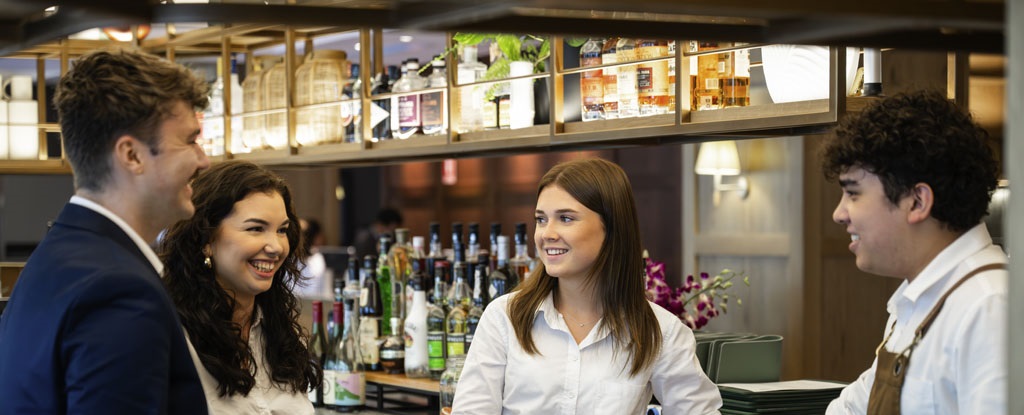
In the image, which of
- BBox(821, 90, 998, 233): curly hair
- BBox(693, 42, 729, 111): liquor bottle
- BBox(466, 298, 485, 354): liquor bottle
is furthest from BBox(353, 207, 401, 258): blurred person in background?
BBox(821, 90, 998, 233): curly hair

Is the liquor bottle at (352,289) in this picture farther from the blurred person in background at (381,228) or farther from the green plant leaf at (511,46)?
the blurred person in background at (381,228)

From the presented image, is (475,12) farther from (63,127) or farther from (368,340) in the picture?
(368,340)

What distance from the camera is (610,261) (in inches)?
87.2

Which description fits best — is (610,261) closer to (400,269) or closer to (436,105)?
(436,105)

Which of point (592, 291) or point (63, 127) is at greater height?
point (63, 127)

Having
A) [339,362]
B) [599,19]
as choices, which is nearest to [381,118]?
[339,362]

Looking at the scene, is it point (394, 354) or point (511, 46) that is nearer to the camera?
point (511, 46)

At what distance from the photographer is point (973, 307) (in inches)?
54.2

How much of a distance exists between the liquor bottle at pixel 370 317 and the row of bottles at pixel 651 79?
3.18ft

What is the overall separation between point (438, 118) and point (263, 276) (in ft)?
3.86

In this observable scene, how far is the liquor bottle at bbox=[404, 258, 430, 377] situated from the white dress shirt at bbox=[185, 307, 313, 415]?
3.02 ft

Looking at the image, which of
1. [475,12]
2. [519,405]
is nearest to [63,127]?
[475,12]

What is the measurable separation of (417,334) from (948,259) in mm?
1841

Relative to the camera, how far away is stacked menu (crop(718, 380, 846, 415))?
2.27m
